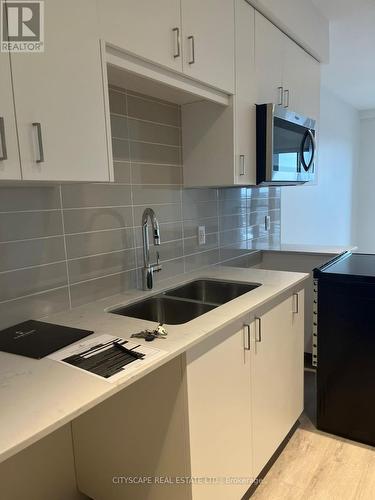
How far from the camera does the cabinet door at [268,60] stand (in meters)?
2.06

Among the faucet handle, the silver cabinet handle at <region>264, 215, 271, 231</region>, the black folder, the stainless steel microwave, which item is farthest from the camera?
the silver cabinet handle at <region>264, 215, 271, 231</region>

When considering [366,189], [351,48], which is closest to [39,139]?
[351,48]

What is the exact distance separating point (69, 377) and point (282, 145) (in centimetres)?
178

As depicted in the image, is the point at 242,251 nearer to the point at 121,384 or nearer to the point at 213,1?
the point at 213,1

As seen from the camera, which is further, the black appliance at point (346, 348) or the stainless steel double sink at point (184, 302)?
the black appliance at point (346, 348)

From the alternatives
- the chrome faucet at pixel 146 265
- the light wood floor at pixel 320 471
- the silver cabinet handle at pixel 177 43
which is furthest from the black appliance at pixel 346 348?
the silver cabinet handle at pixel 177 43

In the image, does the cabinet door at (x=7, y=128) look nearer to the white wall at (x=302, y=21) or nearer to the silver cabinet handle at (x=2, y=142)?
the silver cabinet handle at (x=2, y=142)

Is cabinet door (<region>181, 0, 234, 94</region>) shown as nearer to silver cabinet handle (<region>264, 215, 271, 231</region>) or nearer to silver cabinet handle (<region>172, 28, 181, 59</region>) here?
silver cabinet handle (<region>172, 28, 181, 59</region>)

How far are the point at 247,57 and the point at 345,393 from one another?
74.2 inches

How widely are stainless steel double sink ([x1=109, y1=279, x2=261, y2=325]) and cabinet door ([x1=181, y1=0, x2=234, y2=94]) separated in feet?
3.32

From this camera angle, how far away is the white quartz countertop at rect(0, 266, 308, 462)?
0.76 meters

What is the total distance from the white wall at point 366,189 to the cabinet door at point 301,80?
347 centimetres

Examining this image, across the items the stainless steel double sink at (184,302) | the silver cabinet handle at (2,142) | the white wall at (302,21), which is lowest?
the stainless steel double sink at (184,302)

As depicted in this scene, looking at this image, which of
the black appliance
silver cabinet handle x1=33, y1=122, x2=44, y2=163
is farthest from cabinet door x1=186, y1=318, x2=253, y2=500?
silver cabinet handle x1=33, y1=122, x2=44, y2=163
